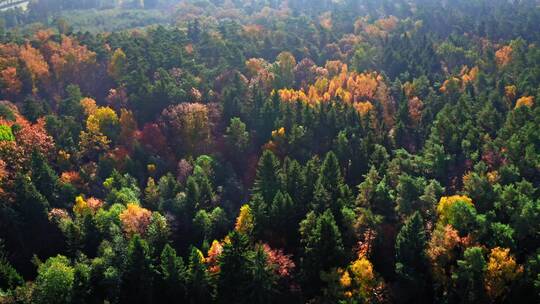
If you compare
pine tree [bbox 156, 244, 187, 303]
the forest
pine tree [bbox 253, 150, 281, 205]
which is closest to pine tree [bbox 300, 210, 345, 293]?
the forest

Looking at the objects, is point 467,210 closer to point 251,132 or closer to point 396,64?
point 251,132

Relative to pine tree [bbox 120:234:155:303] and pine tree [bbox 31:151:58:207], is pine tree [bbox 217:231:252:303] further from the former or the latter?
pine tree [bbox 31:151:58:207]

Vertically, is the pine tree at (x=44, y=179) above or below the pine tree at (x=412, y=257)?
above

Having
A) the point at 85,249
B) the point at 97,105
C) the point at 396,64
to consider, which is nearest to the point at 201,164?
the point at 85,249

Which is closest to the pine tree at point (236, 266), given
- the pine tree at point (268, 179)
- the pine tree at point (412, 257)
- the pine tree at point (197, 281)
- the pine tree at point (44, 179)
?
the pine tree at point (197, 281)

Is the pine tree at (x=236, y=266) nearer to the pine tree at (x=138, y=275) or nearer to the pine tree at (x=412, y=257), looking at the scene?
the pine tree at (x=138, y=275)

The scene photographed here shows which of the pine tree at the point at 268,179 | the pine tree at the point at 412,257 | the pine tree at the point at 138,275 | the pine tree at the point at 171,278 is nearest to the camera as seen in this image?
the pine tree at the point at 171,278

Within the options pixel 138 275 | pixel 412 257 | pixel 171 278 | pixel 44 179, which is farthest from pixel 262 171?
pixel 44 179

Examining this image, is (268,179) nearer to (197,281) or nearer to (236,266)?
(236,266)
